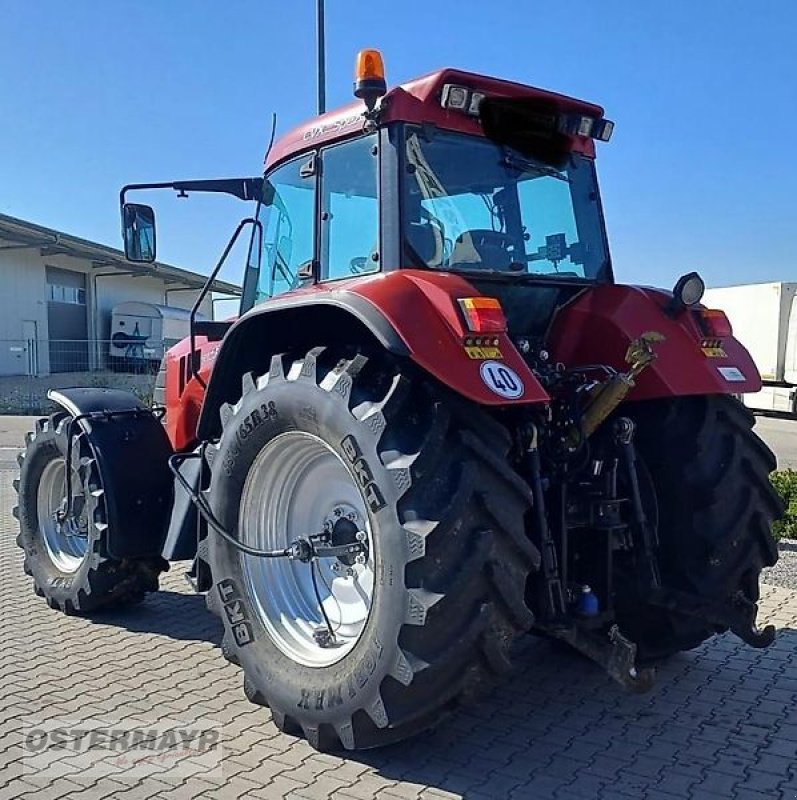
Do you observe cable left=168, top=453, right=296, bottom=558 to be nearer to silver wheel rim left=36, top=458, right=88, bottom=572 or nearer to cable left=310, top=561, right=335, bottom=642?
cable left=310, top=561, right=335, bottom=642

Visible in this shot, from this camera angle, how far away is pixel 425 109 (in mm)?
3711

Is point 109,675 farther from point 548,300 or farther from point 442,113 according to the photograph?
point 442,113

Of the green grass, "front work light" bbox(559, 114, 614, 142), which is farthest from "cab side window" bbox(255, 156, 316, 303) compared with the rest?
the green grass

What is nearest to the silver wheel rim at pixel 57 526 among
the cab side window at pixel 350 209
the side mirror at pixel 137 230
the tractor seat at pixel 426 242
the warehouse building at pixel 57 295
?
the side mirror at pixel 137 230

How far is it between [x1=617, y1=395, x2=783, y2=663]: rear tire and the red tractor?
0.01 m

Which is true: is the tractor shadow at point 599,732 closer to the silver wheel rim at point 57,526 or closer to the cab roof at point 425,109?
the cab roof at point 425,109

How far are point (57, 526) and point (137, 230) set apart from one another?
200 centimetres

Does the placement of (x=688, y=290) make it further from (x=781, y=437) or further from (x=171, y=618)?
(x=781, y=437)

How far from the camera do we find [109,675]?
4.33 metres

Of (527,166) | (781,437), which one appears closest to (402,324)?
(527,166)

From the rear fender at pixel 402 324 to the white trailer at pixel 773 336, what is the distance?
17.7 meters

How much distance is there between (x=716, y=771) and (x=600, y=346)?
1766mm

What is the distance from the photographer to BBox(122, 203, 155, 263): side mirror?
4895 millimetres

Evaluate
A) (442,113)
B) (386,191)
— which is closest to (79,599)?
(386,191)
